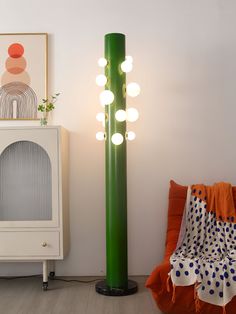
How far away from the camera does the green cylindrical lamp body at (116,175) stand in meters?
3.01

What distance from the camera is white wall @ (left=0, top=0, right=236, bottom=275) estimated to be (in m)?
3.45

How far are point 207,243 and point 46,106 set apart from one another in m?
1.62

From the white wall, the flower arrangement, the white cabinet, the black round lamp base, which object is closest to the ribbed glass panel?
the white cabinet

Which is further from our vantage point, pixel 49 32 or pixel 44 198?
pixel 49 32

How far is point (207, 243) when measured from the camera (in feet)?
9.84

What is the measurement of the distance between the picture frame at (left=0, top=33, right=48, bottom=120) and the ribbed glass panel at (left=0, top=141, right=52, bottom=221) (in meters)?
0.45

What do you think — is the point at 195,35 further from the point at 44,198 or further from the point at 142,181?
the point at 44,198

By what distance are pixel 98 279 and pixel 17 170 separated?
1.08 metres

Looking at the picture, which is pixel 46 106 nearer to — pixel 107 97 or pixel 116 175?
pixel 107 97

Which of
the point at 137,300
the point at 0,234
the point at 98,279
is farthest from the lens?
the point at 98,279

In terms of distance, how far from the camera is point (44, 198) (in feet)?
10.1

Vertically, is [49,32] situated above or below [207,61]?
above

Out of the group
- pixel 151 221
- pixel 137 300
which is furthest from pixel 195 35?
pixel 137 300

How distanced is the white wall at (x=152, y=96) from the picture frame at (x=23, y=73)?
0.32 feet
